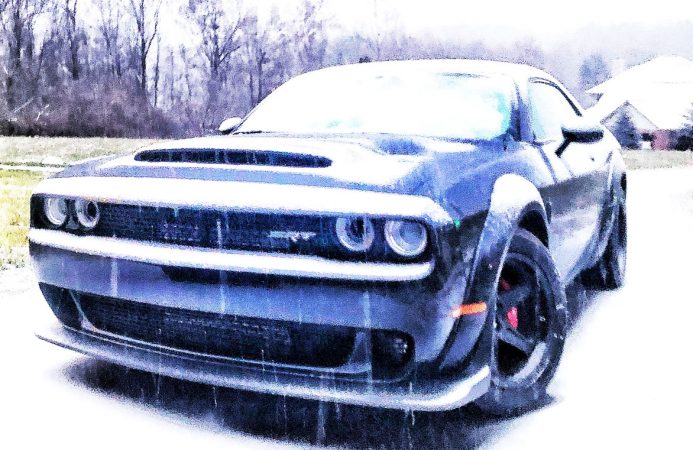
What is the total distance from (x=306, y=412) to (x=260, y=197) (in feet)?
3.17

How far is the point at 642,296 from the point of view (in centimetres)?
550

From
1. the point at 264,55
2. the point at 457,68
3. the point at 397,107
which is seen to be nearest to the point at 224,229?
the point at 397,107

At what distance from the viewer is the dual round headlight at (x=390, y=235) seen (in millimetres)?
2693

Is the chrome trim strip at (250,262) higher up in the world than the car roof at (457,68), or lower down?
lower down

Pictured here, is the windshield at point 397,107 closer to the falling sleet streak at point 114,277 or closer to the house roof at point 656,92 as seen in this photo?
the falling sleet streak at point 114,277

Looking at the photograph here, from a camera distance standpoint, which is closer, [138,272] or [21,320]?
[138,272]

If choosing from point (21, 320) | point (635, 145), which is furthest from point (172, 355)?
point (635, 145)

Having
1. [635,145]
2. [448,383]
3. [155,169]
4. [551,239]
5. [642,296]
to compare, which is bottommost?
[635,145]

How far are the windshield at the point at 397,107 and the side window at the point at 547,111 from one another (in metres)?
0.24

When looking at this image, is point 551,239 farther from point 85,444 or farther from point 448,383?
point 85,444

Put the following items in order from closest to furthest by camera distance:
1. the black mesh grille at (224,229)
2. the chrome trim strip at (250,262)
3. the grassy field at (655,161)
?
the chrome trim strip at (250,262), the black mesh grille at (224,229), the grassy field at (655,161)

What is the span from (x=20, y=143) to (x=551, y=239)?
3138cm

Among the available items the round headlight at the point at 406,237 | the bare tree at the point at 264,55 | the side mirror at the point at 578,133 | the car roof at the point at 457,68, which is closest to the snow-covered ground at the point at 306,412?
the round headlight at the point at 406,237

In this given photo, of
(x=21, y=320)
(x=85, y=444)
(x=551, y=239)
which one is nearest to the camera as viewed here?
(x=85, y=444)
